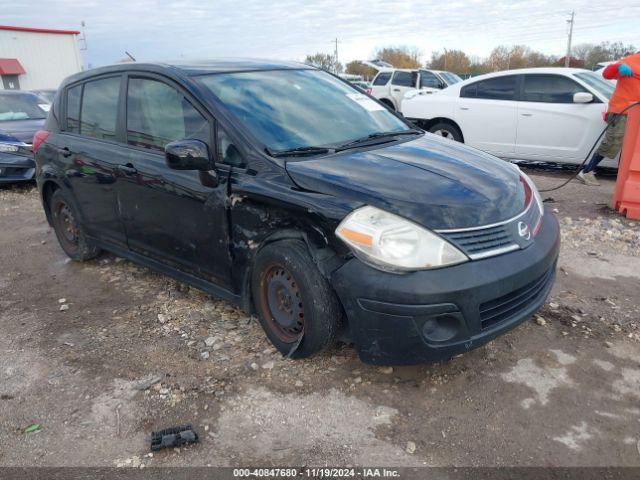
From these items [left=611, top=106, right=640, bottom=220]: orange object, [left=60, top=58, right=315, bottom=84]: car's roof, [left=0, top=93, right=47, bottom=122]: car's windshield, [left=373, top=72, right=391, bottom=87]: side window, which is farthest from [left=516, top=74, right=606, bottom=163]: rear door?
[left=373, top=72, right=391, bottom=87]: side window

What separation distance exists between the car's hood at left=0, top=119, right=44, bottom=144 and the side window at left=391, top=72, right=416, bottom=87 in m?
11.1

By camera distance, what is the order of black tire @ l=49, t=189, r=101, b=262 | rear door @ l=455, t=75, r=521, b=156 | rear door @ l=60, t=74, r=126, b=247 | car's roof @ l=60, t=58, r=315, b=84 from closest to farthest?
car's roof @ l=60, t=58, r=315, b=84
rear door @ l=60, t=74, r=126, b=247
black tire @ l=49, t=189, r=101, b=262
rear door @ l=455, t=75, r=521, b=156

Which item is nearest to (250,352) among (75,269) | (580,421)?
(580,421)

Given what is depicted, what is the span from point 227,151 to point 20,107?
8686 millimetres

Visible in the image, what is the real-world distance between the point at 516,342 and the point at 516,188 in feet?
3.13

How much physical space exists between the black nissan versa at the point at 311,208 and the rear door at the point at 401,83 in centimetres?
1318

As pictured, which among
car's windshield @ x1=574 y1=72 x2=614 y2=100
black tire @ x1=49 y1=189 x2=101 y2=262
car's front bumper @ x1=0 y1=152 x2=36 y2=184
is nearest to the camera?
black tire @ x1=49 y1=189 x2=101 y2=262

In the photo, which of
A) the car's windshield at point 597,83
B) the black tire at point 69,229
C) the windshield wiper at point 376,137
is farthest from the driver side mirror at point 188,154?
the car's windshield at point 597,83

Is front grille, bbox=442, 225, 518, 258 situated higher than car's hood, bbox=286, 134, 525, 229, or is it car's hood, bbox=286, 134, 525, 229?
car's hood, bbox=286, 134, 525, 229

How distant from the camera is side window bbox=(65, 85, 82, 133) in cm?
452

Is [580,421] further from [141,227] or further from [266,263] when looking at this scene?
[141,227]

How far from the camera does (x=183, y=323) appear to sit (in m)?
3.70

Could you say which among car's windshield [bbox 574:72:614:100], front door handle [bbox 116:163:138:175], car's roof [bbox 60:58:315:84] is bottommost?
front door handle [bbox 116:163:138:175]

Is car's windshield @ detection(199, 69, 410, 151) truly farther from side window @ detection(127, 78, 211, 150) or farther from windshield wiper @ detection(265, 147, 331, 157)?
side window @ detection(127, 78, 211, 150)
